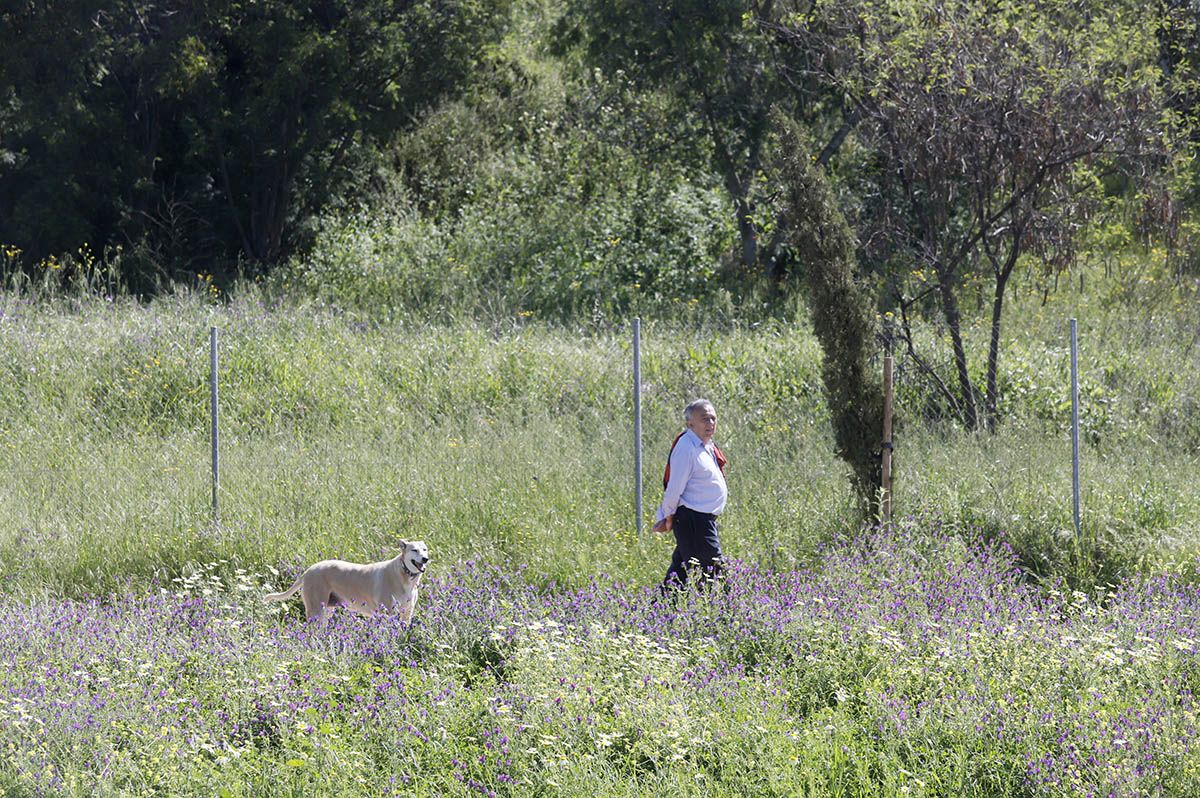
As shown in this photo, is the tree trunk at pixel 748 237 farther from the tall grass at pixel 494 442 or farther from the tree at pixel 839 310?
the tree at pixel 839 310

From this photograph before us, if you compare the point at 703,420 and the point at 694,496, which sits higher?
the point at 703,420

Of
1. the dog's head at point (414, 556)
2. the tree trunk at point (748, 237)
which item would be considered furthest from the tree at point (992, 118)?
the dog's head at point (414, 556)

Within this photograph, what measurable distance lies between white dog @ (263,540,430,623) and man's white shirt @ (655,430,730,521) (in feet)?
5.13

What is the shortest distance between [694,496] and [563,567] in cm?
139

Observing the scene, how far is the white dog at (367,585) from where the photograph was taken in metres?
7.82

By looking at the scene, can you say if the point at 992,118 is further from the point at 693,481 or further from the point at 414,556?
the point at 414,556

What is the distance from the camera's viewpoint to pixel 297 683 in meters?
6.65

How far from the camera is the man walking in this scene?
818 centimetres

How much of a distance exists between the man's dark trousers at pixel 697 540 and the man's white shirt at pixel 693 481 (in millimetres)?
60

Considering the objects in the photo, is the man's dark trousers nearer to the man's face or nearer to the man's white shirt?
the man's white shirt

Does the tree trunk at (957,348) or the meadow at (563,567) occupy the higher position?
the tree trunk at (957,348)

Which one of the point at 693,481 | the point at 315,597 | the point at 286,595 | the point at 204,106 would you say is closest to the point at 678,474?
the point at 693,481

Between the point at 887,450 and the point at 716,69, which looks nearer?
the point at 887,450

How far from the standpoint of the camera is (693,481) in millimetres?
8219
